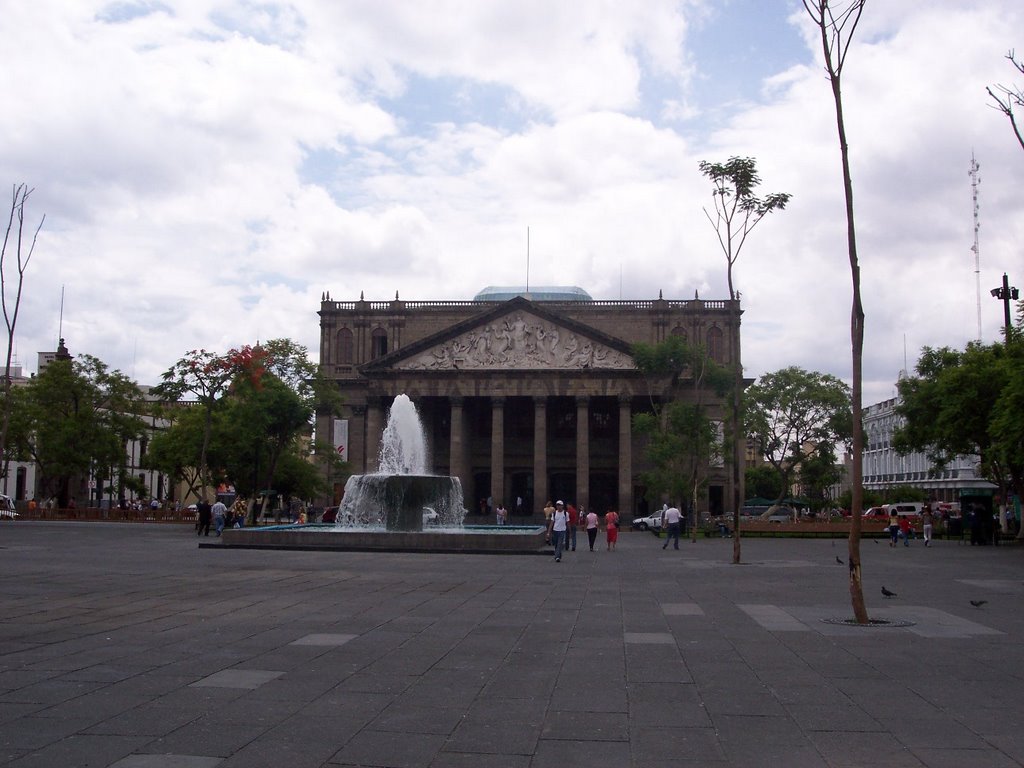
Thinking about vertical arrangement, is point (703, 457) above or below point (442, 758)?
above

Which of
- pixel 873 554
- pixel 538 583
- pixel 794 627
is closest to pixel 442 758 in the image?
pixel 794 627

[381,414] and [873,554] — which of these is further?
[381,414]

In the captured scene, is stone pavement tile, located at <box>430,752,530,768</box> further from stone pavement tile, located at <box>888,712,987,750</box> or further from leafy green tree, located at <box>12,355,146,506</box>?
leafy green tree, located at <box>12,355,146,506</box>

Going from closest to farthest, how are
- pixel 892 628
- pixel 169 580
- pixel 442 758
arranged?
pixel 442 758, pixel 892 628, pixel 169 580

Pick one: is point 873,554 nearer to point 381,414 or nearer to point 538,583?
point 538,583

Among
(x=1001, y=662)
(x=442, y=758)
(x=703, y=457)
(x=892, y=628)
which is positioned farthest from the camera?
(x=703, y=457)

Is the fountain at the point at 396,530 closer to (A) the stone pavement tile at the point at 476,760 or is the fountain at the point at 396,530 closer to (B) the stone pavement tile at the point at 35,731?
(B) the stone pavement tile at the point at 35,731

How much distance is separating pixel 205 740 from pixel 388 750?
1410 mm

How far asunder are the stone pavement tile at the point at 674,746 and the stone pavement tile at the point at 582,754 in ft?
0.36

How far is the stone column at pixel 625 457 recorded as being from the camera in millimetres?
71375

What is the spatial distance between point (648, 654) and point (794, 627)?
3.59 meters

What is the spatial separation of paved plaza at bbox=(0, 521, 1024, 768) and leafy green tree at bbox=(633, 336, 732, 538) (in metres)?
31.8

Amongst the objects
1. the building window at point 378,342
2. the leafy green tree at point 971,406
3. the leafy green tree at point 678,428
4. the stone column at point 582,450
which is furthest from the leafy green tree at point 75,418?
the leafy green tree at point 971,406

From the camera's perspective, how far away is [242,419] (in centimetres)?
5400
